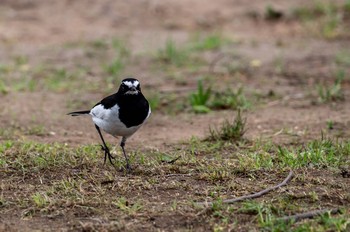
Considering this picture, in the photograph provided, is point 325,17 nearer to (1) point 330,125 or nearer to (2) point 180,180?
(1) point 330,125

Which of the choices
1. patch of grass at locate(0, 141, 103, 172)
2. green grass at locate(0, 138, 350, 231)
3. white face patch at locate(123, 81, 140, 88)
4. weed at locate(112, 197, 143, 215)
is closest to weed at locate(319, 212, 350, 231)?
green grass at locate(0, 138, 350, 231)

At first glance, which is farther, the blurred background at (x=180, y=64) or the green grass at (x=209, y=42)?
the green grass at (x=209, y=42)

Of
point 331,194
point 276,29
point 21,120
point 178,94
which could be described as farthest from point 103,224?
point 276,29

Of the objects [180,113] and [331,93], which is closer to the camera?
[180,113]

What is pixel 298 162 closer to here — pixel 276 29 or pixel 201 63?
pixel 201 63

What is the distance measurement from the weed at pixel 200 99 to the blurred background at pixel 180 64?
0.05ft

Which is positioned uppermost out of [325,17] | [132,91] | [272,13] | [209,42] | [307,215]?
[132,91]

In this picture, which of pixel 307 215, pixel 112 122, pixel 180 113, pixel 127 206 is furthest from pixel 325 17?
pixel 127 206

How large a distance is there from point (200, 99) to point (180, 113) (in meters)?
0.28

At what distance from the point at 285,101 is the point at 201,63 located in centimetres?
196

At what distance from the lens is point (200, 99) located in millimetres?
8852

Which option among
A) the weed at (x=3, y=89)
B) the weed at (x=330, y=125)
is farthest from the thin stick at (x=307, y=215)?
the weed at (x=3, y=89)

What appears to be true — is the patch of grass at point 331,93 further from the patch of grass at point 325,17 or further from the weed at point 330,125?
the patch of grass at point 325,17

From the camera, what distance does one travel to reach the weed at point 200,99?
28.8ft
